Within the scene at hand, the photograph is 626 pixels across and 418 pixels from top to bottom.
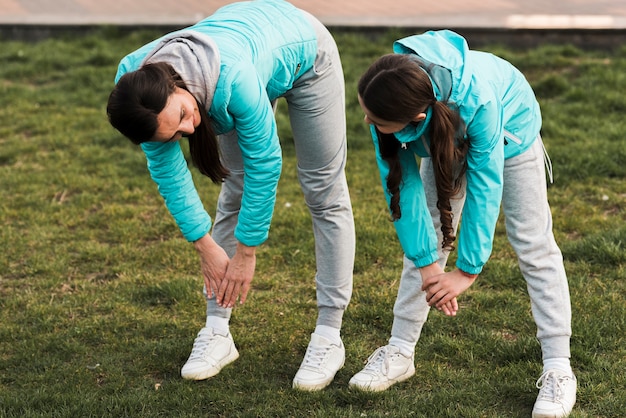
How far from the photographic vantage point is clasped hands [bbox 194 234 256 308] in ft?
10.3

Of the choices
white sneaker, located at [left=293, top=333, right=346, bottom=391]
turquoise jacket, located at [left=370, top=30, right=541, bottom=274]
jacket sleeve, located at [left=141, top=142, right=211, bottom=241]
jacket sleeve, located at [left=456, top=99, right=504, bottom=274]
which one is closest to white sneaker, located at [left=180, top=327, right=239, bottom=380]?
white sneaker, located at [left=293, top=333, right=346, bottom=391]

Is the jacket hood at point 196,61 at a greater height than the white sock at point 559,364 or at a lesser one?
greater

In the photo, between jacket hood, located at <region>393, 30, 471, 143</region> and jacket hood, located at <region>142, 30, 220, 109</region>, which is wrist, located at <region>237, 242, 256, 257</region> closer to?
jacket hood, located at <region>142, 30, 220, 109</region>

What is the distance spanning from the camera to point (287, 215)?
16.8 ft

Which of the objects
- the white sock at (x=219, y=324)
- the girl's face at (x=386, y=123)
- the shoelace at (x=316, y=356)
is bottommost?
the white sock at (x=219, y=324)

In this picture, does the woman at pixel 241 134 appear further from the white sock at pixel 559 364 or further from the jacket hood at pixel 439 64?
the white sock at pixel 559 364

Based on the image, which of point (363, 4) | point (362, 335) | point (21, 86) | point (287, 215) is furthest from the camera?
point (363, 4)

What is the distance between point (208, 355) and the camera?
355 cm

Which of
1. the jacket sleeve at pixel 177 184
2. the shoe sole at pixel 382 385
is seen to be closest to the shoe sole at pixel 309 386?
the shoe sole at pixel 382 385

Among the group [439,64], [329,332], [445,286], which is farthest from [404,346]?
[439,64]

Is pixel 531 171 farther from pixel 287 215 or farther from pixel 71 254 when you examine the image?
pixel 71 254

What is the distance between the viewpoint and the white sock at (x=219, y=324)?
12.0 feet

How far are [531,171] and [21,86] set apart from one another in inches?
221

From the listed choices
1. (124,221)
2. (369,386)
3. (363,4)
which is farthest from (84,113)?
(369,386)
